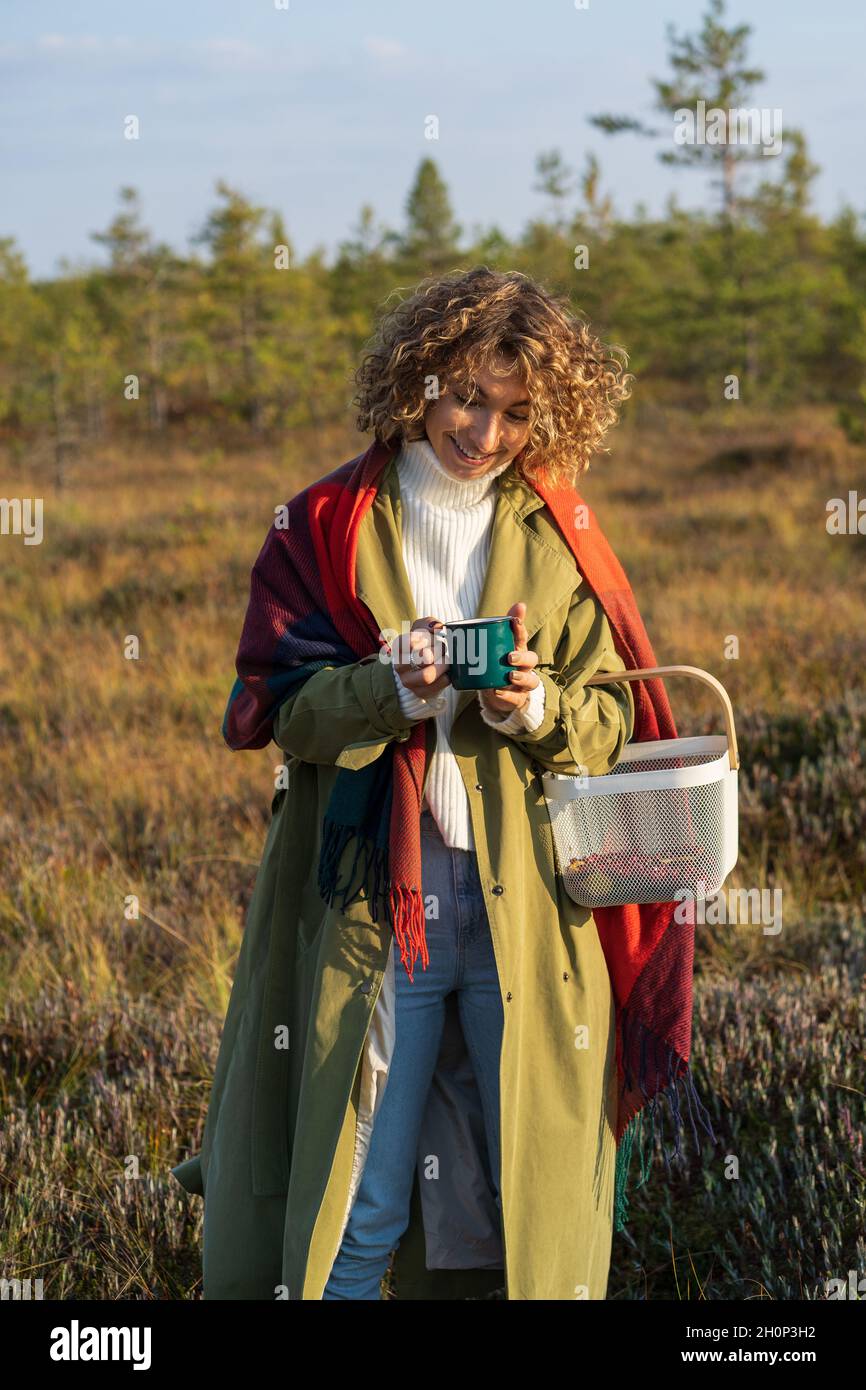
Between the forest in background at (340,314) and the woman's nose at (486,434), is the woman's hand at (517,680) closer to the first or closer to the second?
the woman's nose at (486,434)

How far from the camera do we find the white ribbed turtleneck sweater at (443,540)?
86.0 inches

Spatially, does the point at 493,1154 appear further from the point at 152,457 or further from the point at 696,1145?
the point at 152,457

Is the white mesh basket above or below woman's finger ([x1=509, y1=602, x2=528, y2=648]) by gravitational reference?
below

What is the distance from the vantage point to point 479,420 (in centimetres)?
215

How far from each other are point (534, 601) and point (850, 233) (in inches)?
1260

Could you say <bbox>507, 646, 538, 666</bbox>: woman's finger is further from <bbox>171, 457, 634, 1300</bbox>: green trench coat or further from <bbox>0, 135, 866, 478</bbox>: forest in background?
<bbox>0, 135, 866, 478</bbox>: forest in background

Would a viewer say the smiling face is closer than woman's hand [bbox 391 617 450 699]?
No

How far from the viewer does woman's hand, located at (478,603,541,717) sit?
1948mm

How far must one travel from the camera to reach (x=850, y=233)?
30.7 meters

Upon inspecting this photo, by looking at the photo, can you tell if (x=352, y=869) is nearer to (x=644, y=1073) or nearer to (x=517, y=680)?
(x=517, y=680)

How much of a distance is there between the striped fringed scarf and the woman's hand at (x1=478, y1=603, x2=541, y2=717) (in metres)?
0.19

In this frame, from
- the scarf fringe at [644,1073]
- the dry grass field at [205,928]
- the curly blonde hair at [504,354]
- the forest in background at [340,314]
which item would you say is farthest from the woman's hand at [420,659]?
the forest in background at [340,314]

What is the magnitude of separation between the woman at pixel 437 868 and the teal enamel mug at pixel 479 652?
0.29ft

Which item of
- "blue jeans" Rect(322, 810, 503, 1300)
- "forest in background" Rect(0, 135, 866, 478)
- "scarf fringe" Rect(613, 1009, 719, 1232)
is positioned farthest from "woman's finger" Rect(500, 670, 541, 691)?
"forest in background" Rect(0, 135, 866, 478)
